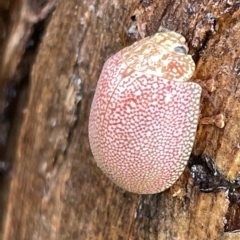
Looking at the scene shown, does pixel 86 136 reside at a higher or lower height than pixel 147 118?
lower

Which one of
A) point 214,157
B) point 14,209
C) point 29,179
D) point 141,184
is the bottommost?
point 14,209

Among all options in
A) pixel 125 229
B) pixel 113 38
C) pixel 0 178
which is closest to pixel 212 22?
pixel 113 38

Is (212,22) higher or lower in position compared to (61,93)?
higher

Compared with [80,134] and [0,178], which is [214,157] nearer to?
[80,134]
